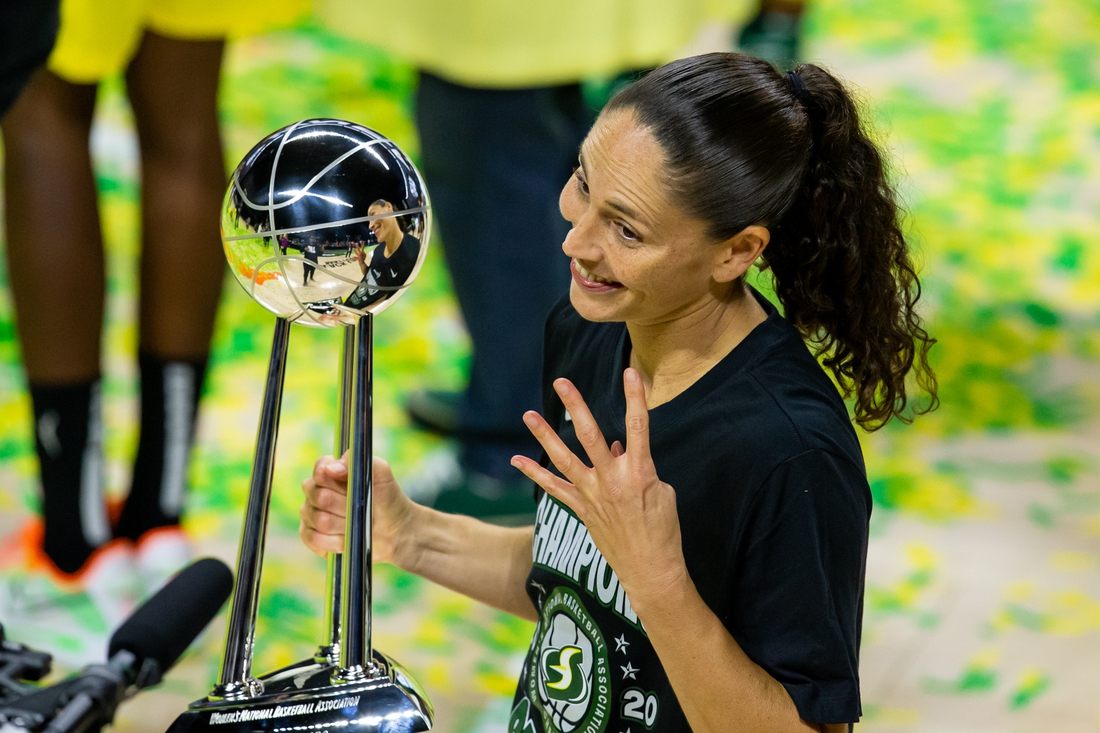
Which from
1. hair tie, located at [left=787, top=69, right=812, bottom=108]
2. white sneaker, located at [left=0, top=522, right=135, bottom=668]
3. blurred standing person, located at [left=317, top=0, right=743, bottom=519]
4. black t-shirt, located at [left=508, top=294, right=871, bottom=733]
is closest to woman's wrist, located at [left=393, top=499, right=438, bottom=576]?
black t-shirt, located at [left=508, top=294, right=871, bottom=733]

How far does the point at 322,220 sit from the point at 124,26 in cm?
148

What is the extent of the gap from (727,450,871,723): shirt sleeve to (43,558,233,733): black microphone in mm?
407

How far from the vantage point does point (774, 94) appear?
0.98 m

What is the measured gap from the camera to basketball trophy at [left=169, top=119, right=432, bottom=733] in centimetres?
72

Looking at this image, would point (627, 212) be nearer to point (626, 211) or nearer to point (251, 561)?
point (626, 211)

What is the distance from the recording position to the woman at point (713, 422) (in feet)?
2.93

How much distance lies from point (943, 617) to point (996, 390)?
3.12 feet

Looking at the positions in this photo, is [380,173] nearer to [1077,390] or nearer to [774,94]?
[774,94]

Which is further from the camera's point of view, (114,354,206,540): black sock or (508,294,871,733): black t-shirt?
(114,354,206,540): black sock

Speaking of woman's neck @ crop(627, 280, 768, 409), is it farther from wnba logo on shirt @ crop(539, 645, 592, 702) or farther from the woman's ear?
wnba logo on shirt @ crop(539, 645, 592, 702)

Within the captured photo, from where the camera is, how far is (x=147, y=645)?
938 mm

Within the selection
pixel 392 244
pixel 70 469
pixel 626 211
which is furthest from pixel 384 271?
pixel 70 469

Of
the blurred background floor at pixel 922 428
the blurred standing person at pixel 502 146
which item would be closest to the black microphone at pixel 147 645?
the blurred background floor at pixel 922 428

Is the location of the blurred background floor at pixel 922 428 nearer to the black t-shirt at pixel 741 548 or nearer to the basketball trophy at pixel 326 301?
the black t-shirt at pixel 741 548
